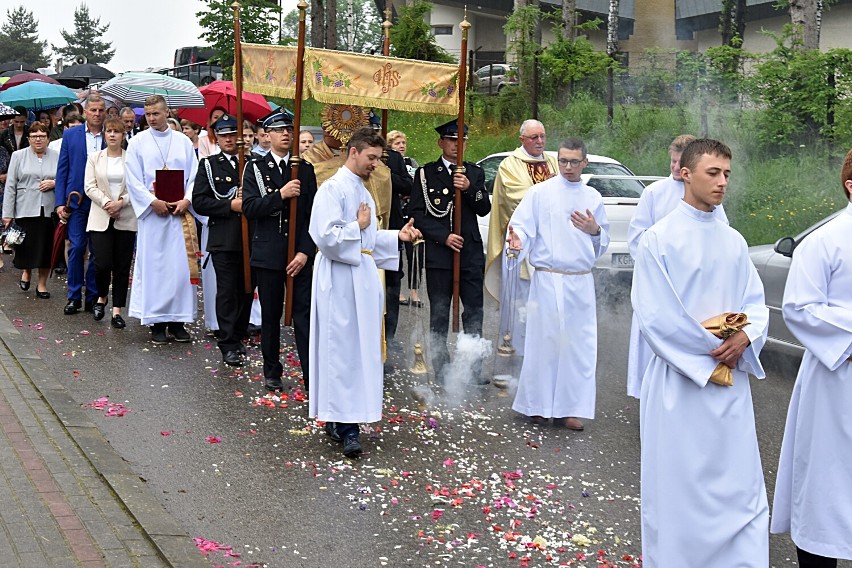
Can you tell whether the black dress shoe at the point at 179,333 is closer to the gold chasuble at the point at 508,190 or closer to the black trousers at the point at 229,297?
the black trousers at the point at 229,297

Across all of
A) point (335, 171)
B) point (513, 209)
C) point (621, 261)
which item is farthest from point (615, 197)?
point (335, 171)

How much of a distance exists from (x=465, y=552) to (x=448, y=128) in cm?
455

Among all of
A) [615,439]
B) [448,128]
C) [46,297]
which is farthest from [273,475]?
[46,297]

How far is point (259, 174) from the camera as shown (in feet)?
30.0

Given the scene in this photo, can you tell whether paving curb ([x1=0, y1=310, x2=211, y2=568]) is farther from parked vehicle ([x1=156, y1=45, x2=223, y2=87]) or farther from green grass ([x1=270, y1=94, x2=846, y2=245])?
parked vehicle ([x1=156, y1=45, x2=223, y2=87])

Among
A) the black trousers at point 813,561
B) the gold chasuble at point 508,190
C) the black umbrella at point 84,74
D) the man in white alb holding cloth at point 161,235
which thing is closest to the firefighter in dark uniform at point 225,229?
the man in white alb holding cloth at point 161,235

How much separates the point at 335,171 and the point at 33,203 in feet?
15.6

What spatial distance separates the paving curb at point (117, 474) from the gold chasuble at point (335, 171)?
2.82 meters

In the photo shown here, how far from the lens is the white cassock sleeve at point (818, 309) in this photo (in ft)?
17.4

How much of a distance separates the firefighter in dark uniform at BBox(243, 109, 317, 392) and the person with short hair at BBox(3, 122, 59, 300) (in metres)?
4.84

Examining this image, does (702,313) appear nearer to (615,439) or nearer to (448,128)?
(615,439)

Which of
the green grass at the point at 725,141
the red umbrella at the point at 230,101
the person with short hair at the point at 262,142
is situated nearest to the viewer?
the person with short hair at the point at 262,142

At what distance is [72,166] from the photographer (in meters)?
12.1

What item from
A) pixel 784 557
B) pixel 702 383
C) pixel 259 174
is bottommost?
pixel 784 557
